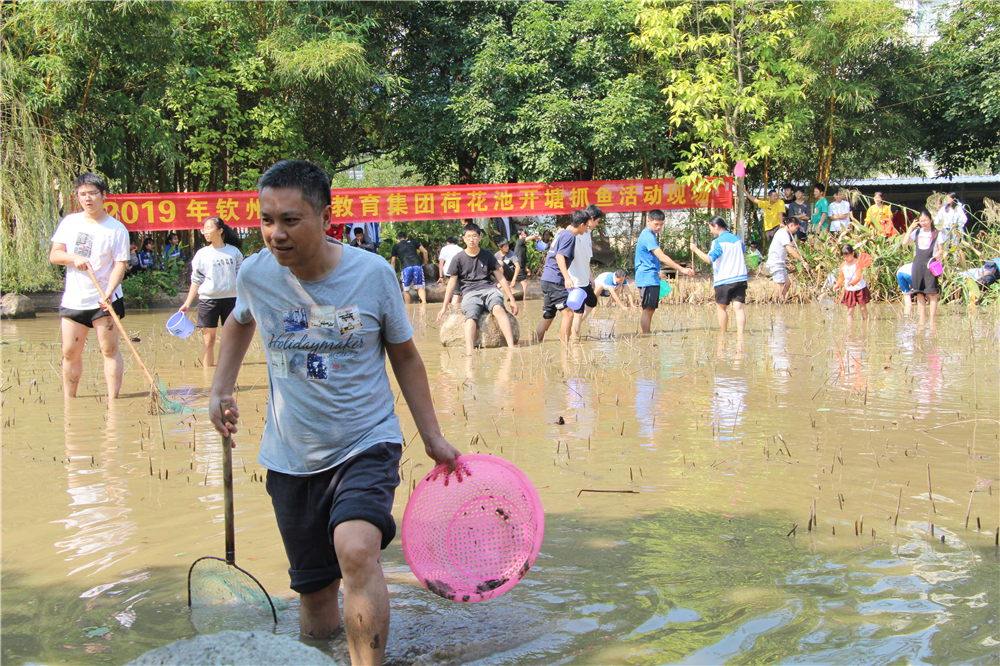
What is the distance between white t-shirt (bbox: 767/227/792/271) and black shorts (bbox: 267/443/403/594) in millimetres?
12368

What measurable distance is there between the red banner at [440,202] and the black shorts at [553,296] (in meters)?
7.90

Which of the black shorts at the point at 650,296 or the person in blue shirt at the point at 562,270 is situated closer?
the person in blue shirt at the point at 562,270

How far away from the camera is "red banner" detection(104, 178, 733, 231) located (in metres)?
16.1

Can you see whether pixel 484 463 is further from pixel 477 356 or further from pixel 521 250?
pixel 521 250

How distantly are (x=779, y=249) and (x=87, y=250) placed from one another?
11.0 meters

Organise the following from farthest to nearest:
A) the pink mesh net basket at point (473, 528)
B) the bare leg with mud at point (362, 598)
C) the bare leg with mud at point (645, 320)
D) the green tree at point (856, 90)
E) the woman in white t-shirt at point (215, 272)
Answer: the green tree at point (856, 90) < the bare leg with mud at point (645, 320) < the woman in white t-shirt at point (215, 272) < the pink mesh net basket at point (473, 528) < the bare leg with mud at point (362, 598)

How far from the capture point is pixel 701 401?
6801 millimetres

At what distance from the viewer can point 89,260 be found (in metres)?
6.60

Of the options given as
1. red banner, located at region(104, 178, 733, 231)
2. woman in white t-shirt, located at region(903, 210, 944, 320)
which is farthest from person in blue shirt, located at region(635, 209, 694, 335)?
red banner, located at region(104, 178, 733, 231)

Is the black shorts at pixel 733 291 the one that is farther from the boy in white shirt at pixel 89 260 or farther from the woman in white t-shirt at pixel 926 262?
the boy in white shirt at pixel 89 260

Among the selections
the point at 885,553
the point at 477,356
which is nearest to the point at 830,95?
the point at 477,356

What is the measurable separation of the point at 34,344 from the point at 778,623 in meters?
10.6

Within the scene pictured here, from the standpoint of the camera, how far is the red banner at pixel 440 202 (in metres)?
16.1

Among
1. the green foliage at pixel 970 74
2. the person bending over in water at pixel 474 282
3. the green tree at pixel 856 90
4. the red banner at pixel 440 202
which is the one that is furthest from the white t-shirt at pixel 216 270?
the green foliage at pixel 970 74
